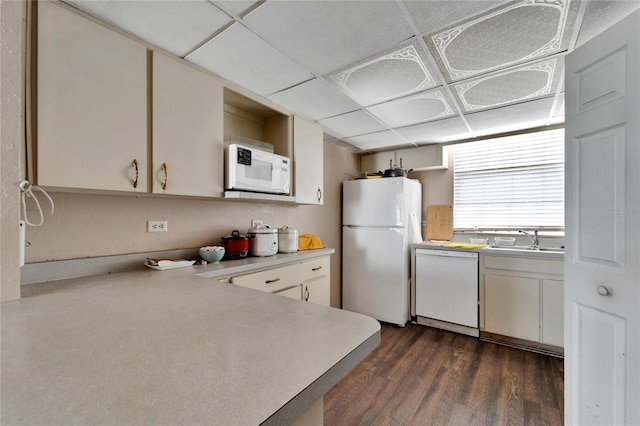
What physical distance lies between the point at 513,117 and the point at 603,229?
1840mm

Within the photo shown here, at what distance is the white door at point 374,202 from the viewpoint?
306 centimetres

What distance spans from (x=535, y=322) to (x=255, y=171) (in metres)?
2.78

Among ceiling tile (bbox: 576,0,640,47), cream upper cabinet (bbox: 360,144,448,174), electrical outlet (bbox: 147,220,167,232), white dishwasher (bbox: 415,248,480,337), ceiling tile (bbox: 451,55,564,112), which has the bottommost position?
white dishwasher (bbox: 415,248,480,337)

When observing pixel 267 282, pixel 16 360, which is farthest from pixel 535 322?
pixel 16 360

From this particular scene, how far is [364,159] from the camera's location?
3.93 m

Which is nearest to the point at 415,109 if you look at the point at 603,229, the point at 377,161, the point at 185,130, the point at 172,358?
the point at 377,161

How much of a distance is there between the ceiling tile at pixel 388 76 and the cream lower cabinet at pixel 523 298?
1.83 m

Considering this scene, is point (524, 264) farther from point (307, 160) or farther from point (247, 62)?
point (247, 62)

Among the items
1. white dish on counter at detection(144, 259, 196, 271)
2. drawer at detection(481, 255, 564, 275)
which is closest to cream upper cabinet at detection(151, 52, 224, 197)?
white dish on counter at detection(144, 259, 196, 271)

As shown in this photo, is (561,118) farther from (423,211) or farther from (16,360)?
(16,360)

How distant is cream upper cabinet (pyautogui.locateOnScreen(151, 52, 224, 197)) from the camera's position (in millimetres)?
1515

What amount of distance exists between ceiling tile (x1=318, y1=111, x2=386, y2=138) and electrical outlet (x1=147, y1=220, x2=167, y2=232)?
1.68 metres

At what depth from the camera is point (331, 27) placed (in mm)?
1390

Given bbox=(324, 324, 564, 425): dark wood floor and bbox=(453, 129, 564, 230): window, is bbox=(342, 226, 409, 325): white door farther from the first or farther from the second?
bbox=(453, 129, 564, 230): window
